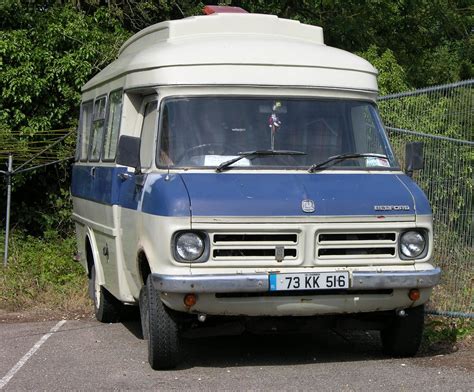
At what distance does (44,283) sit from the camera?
39.7 ft

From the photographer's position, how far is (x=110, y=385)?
733 cm

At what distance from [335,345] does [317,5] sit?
1268 centimetres

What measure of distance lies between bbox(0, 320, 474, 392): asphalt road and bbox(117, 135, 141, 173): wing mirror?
1685 mm

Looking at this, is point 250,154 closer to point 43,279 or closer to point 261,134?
point 261,134

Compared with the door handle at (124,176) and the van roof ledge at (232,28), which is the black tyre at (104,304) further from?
the van roof ledge at (232,28)

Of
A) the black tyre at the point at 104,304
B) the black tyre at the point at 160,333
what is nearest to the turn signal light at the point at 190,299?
the black tyre at the point at 160,333

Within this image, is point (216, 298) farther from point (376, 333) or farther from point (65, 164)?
point (65, 164)

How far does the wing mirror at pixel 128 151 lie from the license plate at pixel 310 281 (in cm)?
164

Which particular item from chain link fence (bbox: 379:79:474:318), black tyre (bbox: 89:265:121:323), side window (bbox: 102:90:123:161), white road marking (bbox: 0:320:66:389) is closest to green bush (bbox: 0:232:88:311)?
black tyre (bbox: 89:265:121:323)

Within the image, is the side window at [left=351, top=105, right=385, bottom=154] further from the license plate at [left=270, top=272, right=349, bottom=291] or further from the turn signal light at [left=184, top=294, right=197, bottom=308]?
the turn signal light at [left=184, top=294, right=197, bottom=308]

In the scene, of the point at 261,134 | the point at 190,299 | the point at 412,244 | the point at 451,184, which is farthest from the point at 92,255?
the point at 412,244

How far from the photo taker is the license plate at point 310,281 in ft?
23.3

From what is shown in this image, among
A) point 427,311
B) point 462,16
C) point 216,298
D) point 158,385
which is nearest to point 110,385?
point 158,385

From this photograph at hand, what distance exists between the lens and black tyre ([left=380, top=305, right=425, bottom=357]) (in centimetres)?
791
